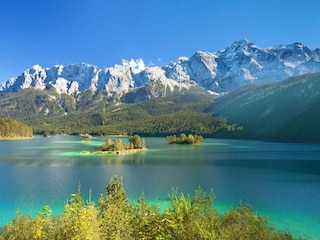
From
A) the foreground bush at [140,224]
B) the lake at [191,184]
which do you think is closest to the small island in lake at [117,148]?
the lake at [191,184]

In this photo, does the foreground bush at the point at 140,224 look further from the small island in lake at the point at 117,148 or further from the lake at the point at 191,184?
the small island in lake at the point at 117,148

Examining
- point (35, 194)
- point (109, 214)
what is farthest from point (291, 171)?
point (109, 214)

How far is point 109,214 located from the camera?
66.9 ft

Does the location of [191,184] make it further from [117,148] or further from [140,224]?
[117,148]

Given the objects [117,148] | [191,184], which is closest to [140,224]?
[191,184]

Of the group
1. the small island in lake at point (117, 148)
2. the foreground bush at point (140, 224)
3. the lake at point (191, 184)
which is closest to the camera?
the foreground bush at point (140, 224)

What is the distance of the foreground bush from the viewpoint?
54.8 feet

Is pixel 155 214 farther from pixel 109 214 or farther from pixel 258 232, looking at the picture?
pixel 258 232

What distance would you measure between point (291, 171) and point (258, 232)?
69.3 meters

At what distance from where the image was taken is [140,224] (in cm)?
2123

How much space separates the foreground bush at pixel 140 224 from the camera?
54.8 feet

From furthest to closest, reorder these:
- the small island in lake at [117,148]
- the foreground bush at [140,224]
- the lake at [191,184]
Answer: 1. the small island in lake at [117,148]
2. the lake at [191,184]
3. the foreground bush at [140,224]

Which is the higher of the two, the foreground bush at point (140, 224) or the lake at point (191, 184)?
the foreground bush at point (140, 224)

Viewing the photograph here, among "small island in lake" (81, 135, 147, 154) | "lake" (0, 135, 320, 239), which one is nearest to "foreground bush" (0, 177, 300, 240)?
"lake" (0, 135, 320, 239)
